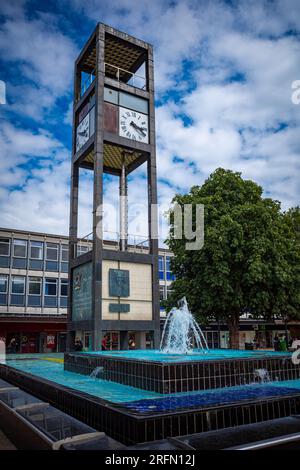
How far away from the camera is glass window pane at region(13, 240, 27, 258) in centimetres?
3472

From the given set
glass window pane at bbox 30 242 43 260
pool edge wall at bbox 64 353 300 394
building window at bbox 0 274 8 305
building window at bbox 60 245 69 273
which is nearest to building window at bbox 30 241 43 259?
glass window pane at bbox 30 242 43 260

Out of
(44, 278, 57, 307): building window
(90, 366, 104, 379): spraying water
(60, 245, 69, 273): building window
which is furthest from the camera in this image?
(60, 245, 69, 273): building window

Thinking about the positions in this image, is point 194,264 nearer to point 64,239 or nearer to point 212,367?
point 212,367

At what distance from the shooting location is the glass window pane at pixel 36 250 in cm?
3562

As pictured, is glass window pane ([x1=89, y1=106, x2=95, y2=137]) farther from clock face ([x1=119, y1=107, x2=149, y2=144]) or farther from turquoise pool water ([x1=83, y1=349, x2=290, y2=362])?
turquoise pool water ([x1=83, y1=349, x2=290, y2=362])

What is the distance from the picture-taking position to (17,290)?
34.3 meters

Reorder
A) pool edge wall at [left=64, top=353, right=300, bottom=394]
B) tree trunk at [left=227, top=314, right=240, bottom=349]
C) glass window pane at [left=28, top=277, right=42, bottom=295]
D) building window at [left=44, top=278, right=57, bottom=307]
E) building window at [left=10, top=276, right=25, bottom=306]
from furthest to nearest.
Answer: building window at [left=44, top=278, right=57, bottom=307]
glass window pane at [left=28, top=277, right=42, bottom=295]
building window at [left=10, top=276, right=25, bottom=306]
tree trunk at [left=227, top=314, right=240, bottom=349]
pool edge wall at [left=64, top=353, right=300, bottom=394]

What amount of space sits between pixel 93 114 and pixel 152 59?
197 inches

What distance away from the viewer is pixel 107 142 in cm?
1969

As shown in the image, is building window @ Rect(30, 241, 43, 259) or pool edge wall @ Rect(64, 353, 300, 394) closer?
pool edge wall @ Rect(64, 353, 300, 394)

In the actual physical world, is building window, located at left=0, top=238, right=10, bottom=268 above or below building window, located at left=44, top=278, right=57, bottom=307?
above

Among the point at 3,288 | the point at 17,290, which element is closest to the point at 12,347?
the point at 17,290

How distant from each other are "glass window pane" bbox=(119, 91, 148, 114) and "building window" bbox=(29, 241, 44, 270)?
19.1 m

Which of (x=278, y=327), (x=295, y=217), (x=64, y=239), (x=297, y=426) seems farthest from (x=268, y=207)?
(x=278, y=327)
